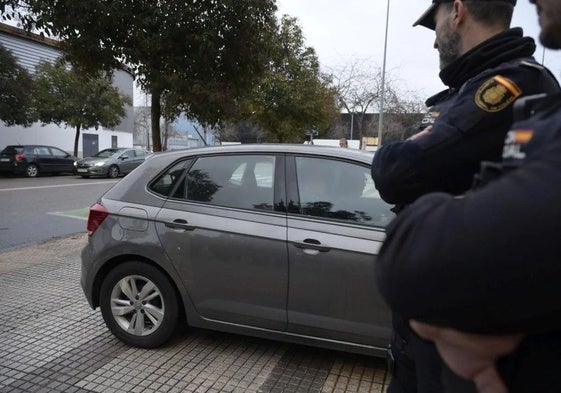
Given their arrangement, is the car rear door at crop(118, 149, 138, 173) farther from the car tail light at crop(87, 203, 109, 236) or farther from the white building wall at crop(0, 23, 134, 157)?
the car tail light at crop(87, 203, 109, 236)

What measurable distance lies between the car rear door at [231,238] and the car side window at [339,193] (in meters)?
0.19

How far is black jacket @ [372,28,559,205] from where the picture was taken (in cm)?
123

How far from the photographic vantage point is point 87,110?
80.7 ft

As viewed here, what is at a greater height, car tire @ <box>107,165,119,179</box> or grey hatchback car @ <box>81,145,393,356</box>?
grey hatchback car @ <box>81,145,393,356</box>

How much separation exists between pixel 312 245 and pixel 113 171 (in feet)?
65.5

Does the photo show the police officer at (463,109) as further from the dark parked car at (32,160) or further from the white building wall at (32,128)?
the white building wall at (32,128)

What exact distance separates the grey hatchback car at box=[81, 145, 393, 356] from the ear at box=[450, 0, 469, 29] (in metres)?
1.64

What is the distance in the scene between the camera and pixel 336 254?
2.99 meters

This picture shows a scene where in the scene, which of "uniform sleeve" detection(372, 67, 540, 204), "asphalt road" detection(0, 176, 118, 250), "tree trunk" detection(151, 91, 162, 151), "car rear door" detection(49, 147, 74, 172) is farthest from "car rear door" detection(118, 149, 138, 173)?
"uniform sleeve" detection(372, 67, 540, 204)

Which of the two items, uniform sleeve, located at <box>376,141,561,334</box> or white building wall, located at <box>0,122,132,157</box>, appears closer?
uniform sleeve, located at <box>376,141,561,334</box>

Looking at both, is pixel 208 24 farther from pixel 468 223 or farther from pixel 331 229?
pixel 468 223

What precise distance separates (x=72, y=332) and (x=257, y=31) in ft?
17.3

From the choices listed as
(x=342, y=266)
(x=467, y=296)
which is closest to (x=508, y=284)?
(x=467, y=296)

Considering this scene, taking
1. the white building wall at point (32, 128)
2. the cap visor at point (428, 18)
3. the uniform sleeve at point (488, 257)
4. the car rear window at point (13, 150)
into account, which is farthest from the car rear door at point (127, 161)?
the uniform sleeve at point (488, 257)
